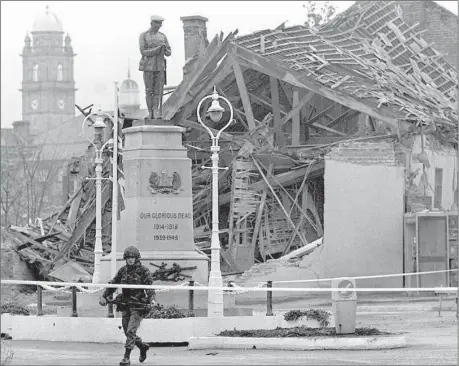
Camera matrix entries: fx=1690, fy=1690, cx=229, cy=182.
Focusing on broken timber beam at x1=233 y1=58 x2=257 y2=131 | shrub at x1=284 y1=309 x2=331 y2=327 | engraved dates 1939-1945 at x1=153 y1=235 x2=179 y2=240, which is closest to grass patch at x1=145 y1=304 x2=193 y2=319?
shrub at x1=284 y1=309 x2=331 y2=327

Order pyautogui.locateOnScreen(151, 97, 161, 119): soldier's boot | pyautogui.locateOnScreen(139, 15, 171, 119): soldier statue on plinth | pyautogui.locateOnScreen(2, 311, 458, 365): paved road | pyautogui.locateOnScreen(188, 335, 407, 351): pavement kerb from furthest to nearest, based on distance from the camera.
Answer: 1. pyautogui.locateOnScreen(151, 97, 161, 119): soldier's boot
2. pyautogui.locateOnScreen(139, 15, 171, 119): soldier statue on plinth
3. pyautogui.locateOnScreen(188, 335, 407, 351): pavement kerb
4. pyautogui.locateOnScreen(2, 311, 458, 365): paved road

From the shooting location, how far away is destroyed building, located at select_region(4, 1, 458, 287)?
1658 inches

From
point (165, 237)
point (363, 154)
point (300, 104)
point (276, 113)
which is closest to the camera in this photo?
point (165, 237)

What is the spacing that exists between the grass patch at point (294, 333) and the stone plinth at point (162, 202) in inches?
129

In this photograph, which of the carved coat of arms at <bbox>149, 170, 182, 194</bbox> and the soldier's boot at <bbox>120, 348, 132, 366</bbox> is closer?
the soldier's boot at <bbox>120, 348, 132, 366</bbox>

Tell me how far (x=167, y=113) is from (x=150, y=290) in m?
24.3

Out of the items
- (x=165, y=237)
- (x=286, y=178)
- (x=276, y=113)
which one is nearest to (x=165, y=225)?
(x=165, y=237)

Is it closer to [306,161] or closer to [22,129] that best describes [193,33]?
[306,161]

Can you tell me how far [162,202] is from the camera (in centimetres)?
2841

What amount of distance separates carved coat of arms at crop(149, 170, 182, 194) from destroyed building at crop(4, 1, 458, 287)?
12.1 meters

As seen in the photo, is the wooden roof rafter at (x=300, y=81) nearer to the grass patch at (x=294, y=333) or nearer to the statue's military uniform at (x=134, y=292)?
the grass patch at (x=294, y=333)

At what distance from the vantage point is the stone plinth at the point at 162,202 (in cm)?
2838

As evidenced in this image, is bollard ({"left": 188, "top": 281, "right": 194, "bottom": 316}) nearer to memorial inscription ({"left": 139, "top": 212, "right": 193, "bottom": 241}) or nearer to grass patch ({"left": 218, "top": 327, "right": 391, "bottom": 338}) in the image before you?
grass patch ({"left": 218, "top": 327, "right": 391, "bottom": 338})

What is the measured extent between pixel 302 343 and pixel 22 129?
293ft
